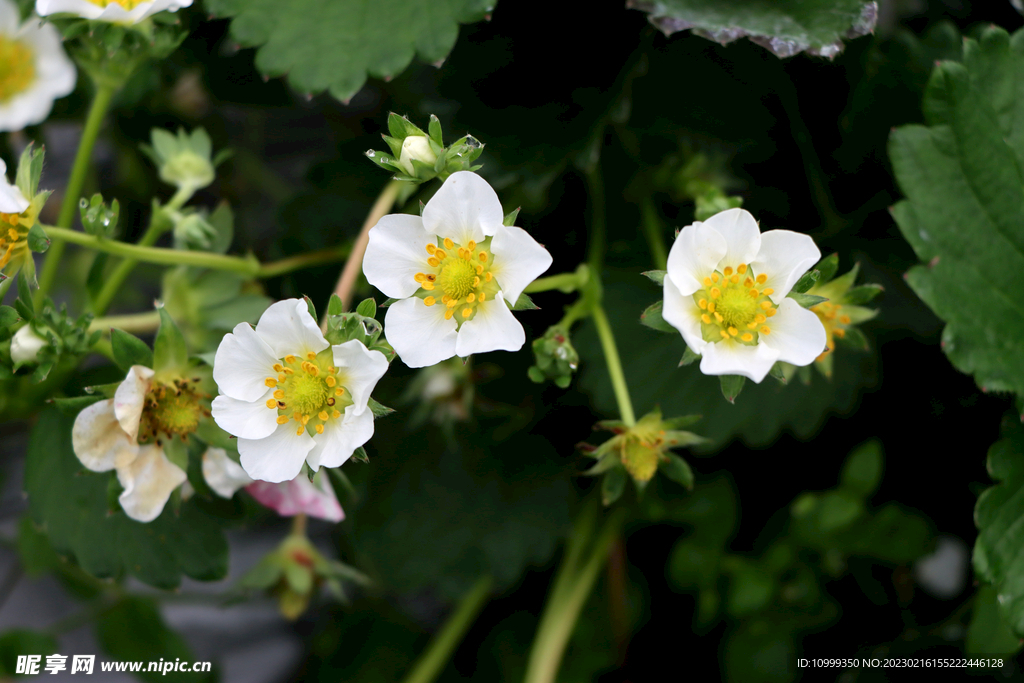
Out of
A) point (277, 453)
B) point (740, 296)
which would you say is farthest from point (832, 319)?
point (277, 453)

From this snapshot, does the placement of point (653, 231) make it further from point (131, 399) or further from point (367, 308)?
point (131, 399)

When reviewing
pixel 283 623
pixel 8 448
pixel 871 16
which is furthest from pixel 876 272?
pixel 8 448

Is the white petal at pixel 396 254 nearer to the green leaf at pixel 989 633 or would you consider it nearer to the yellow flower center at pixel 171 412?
the yellow flower center at pixel 171 412

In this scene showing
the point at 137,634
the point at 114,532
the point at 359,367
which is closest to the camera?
the point at 359,367

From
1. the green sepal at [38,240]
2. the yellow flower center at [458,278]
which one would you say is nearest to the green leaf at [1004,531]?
the yellow flower center at [458,278]

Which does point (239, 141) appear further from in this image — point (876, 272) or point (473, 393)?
point (876, 272)
